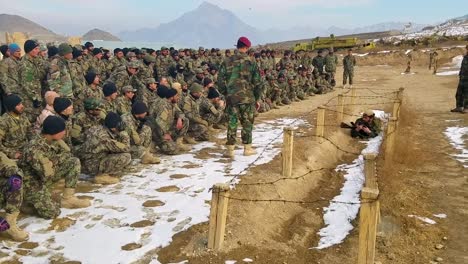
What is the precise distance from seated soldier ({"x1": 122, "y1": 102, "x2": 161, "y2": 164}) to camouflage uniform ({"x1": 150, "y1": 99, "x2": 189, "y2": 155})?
0.28 meters

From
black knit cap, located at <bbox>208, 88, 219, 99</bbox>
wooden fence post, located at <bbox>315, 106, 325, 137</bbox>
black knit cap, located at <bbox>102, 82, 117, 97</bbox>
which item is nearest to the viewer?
black knit cap, located at <bbox>102, 82, 117, 97</bbox>

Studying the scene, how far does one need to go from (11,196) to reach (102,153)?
1.97 metres

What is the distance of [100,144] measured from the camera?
21.1 feet

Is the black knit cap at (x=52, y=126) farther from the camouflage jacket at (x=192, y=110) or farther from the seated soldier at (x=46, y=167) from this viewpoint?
the camouflage jacket at (x=192, y=110)

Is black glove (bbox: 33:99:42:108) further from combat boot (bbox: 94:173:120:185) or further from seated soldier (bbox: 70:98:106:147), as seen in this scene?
combat boot (bbox: 94:173:120:185)

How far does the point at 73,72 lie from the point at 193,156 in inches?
147

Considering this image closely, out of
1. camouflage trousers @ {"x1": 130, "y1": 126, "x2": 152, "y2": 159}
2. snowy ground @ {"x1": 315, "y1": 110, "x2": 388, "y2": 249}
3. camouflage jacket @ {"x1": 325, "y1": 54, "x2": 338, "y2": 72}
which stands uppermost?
camouflage jacket @ {"x1": 325, "y1": 54, "x2": 338, "y2": 72}

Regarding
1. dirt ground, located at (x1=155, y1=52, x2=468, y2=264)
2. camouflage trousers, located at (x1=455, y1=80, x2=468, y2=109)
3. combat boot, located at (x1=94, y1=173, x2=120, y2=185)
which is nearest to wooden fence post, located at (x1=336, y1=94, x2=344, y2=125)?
dirt ground, located at (x1=155, y1=52, x2=468, y2=264)

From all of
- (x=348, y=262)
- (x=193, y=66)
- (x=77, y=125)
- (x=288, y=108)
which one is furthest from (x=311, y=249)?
(x=193, y=66)

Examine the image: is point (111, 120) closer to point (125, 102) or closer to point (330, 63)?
point (125, 102)

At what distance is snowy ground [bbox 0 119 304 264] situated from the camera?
4473mm

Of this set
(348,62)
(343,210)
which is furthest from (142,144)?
(348,62)

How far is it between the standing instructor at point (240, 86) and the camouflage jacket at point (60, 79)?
355 centimetres

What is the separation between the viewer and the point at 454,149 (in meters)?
9.07
